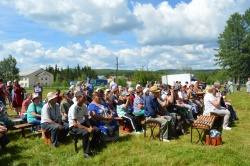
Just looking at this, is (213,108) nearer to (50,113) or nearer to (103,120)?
(103,120)

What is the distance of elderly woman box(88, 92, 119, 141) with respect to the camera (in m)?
5.87

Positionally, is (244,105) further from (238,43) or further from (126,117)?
(238,43)

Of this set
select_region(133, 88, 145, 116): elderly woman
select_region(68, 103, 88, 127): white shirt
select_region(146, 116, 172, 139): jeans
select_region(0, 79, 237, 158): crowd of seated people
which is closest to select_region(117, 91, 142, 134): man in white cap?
select_region(0, 79, 237, 158): crowd of seated people

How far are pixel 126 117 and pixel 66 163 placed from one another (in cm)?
273

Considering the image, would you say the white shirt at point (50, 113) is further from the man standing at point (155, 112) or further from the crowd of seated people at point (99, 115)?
the man standing at point (155, 112)

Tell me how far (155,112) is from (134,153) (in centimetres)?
156

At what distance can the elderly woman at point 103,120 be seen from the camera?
19.2 feet

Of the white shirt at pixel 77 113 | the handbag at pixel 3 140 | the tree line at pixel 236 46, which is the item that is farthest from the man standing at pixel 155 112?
the tree line at pixel 236 46

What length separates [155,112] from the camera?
6.46 metres

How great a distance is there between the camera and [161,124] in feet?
20.3

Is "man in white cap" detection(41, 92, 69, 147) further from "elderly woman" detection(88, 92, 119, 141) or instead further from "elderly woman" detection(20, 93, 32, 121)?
"elderly woman" detection(20, 93, 32, 121)

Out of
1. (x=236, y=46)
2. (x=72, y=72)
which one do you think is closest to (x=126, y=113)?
(x=236, y=46)

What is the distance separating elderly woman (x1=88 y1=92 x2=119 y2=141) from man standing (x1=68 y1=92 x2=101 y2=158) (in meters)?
0.24

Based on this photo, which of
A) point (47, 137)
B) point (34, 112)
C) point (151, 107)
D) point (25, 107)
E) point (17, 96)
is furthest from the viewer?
point (17, 96)
